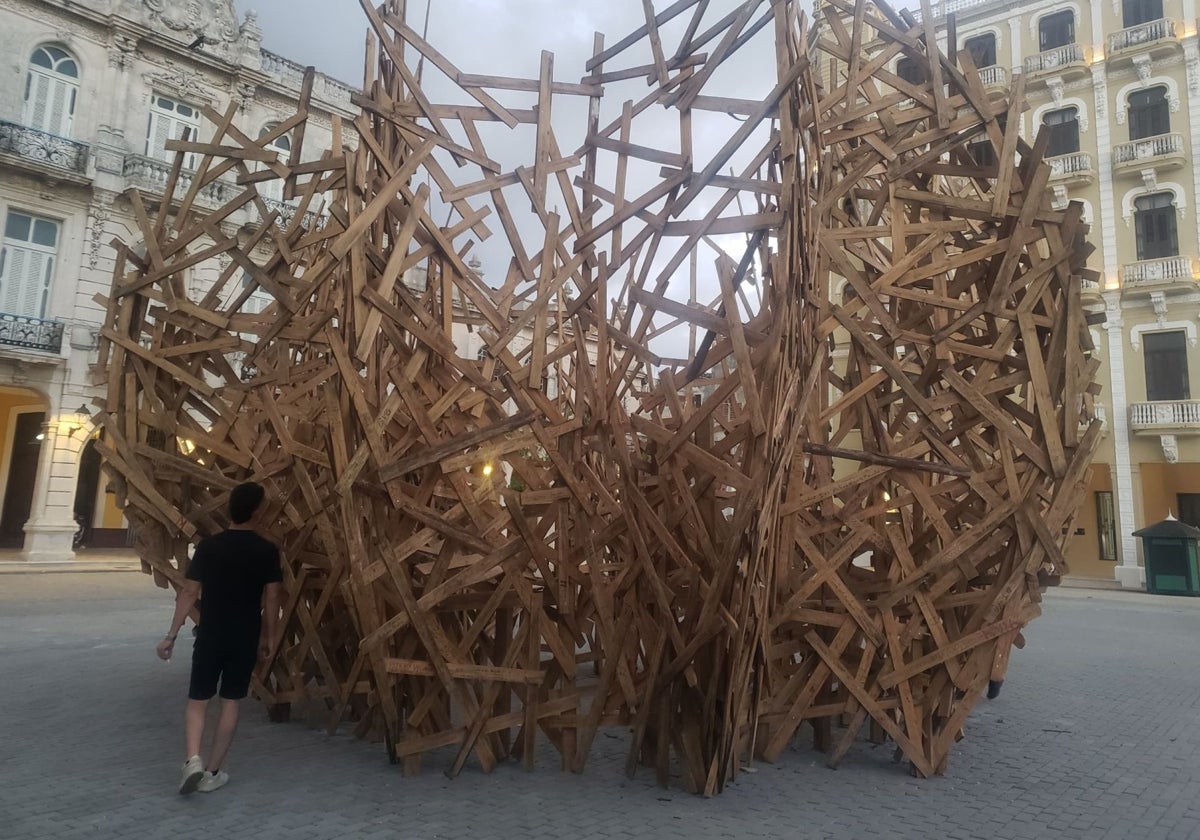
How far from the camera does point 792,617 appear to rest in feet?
16.9

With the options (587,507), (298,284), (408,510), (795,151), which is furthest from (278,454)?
(795,151)

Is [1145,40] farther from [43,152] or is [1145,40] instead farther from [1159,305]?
[43,152]

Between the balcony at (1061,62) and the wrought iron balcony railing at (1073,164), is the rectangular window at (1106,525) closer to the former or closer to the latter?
the wrought iron balcony railing at (1073,164)

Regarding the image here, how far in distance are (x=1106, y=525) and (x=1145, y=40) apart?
45.3 feet

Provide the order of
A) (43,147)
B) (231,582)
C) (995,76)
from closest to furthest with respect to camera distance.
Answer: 1. (231,582)
2. (43,147)
3. (995,76)

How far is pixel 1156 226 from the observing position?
22812 millimetres

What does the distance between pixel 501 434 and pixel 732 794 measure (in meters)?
2.45

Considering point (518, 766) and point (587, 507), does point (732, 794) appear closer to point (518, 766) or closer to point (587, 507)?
point (518, 766)

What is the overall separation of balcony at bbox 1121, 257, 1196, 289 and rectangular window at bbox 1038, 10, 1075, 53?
285 inches

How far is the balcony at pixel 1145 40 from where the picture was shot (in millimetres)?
22531

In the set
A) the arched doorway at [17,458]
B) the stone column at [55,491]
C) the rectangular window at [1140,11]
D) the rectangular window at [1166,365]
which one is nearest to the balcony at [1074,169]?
the rectangular window at [1140,11]

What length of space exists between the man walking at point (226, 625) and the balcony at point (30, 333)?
57.8 ft

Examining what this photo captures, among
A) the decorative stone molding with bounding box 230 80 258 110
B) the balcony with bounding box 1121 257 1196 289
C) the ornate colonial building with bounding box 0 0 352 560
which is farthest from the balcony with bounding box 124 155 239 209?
the balcony with bounding box 1121 257 1196 289

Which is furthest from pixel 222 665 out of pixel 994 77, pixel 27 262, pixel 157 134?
pixel 994 77
